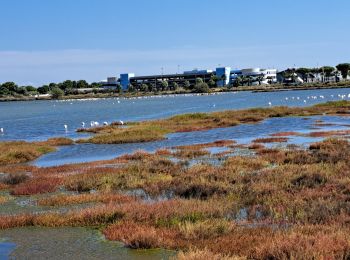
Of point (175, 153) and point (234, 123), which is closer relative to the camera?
point (175, 153)

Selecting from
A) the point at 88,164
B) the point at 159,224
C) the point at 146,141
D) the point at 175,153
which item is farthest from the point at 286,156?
the point at 146,141

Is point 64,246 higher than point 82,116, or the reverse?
point 64,246

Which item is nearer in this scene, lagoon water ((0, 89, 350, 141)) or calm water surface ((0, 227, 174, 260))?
calm water surface ((0, 227, 174, 260))

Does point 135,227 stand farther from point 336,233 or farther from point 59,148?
point 59,148

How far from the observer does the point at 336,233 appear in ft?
39.6

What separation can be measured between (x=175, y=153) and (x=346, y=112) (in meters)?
49.4

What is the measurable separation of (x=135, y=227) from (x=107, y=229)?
0.85m

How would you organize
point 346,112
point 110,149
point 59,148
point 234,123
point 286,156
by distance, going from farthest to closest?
point 346,112, point 234,123, point 59,148, point 110,149, point 286,156

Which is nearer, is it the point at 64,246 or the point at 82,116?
the point at 64,246

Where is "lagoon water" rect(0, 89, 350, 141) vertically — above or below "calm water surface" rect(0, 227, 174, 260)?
below

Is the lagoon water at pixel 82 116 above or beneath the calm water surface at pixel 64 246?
beneath

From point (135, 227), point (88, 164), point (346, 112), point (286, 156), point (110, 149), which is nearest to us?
point (135, 227)

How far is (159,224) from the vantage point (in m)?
14.6

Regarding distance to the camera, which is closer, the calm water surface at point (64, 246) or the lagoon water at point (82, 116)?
the calm water surface at point (64, 246)
